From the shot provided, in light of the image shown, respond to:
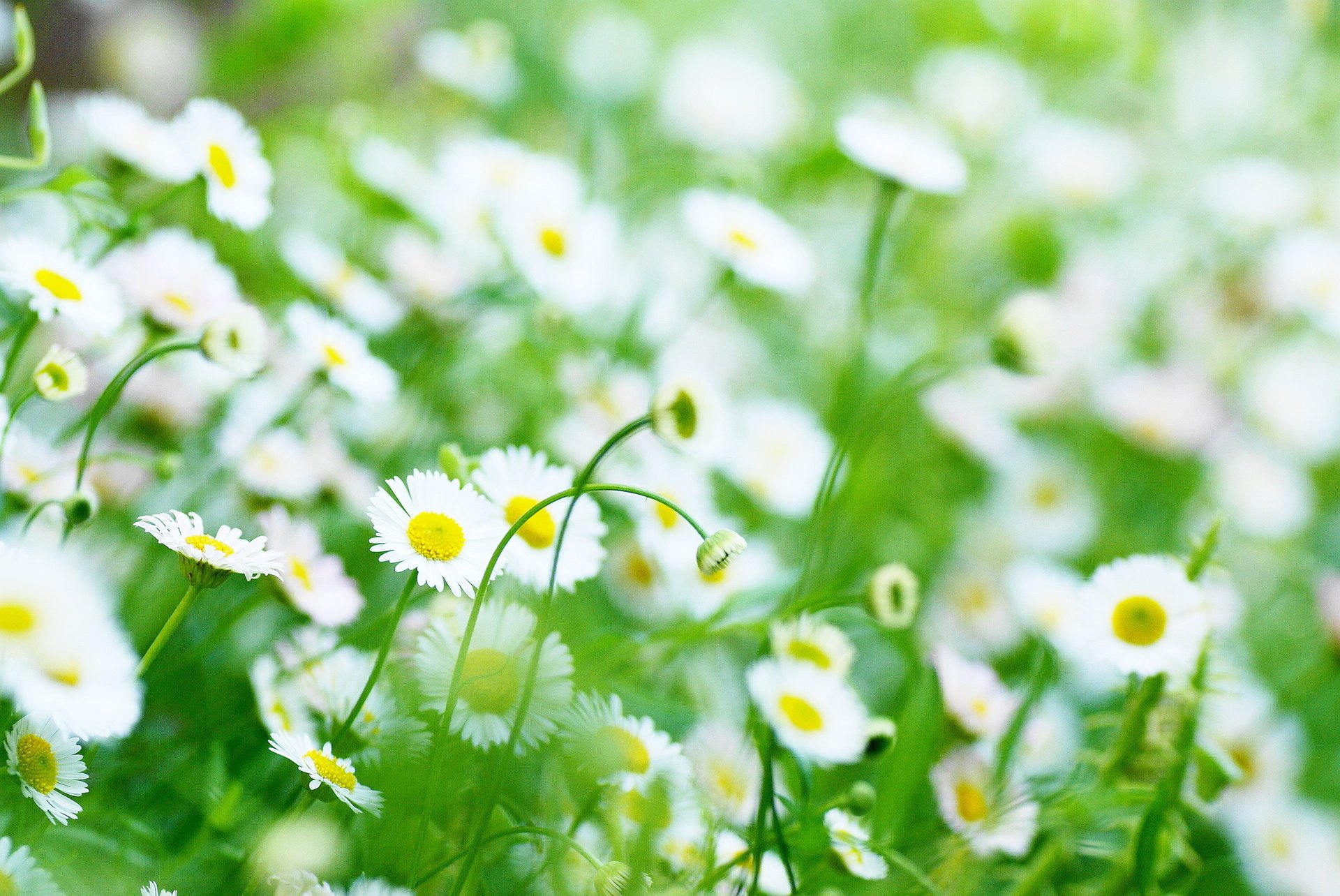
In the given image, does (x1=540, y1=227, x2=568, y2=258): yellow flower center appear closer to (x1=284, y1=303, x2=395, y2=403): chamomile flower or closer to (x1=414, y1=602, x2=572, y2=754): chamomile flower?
(x1=284, y1=303, x2=395, y2=403): chamomile flower

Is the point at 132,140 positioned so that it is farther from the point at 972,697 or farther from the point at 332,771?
the point at 972,697

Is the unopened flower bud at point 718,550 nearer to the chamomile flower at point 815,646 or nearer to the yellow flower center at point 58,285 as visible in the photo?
the chamomile flower at point 815,646

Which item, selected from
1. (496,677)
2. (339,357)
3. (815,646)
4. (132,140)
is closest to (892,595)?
(815,646)

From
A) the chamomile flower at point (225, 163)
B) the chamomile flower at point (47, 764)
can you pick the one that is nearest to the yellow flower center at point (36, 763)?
the chamomile flower at point (47, 764)

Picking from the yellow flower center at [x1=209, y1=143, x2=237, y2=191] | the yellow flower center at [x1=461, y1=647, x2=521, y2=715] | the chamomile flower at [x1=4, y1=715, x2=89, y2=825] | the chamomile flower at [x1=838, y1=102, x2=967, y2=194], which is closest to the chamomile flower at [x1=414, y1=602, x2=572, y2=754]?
the yellow flower center at [x1=461, y1=647, x2=521, y2=715]

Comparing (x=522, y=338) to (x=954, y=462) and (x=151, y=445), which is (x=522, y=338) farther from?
(x=954, y=462)

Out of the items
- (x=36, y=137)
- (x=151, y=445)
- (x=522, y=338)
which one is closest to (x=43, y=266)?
(x=36, y=137)
